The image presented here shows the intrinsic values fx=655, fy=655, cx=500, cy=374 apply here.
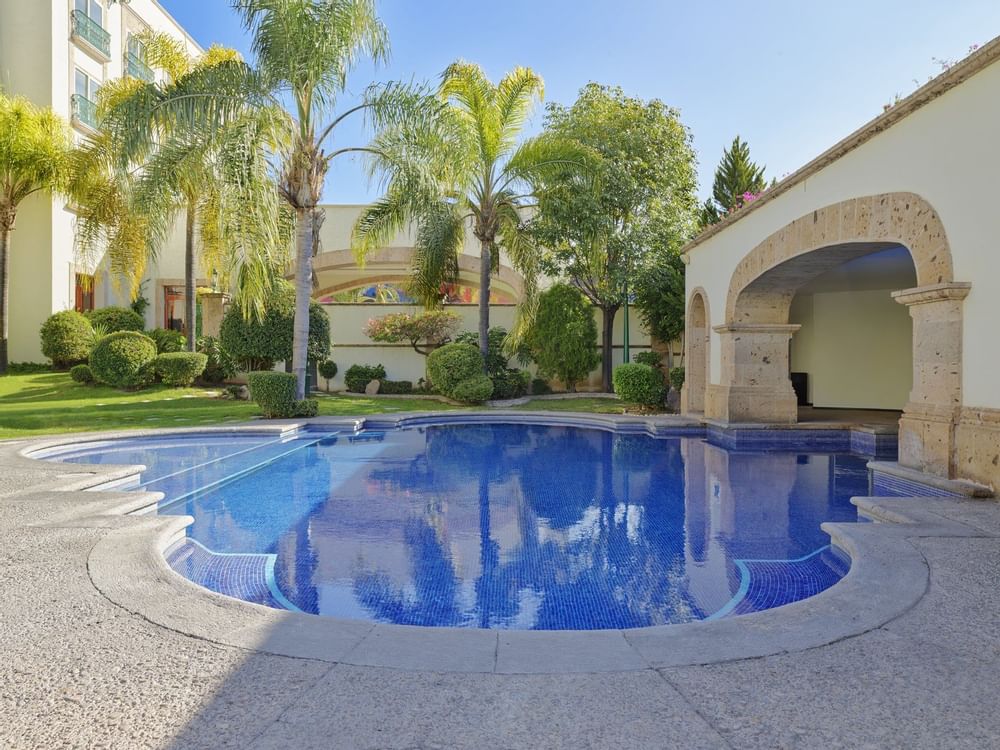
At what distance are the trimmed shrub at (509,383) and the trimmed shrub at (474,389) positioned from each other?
1159mm

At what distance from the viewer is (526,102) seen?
1581 centimetres

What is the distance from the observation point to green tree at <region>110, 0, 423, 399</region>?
1097cm

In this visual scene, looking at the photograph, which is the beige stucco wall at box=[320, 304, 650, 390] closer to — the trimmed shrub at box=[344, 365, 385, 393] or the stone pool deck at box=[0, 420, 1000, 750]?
the trimmed shrub at box=[344, 365, 385, 393]

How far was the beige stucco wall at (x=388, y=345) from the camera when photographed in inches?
778

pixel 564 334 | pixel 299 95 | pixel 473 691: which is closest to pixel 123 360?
pixel 299 95

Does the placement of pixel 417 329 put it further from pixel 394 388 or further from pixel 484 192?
pixel 484 192

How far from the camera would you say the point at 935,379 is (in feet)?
22.2

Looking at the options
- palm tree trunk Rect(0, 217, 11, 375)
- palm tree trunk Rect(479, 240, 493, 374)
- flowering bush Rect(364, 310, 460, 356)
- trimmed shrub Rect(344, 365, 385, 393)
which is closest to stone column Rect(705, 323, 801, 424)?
palm tree trunk Rect(479, 240, 493, 374)

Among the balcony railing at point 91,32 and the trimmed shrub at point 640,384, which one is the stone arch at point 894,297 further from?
the balcony railing at point 91,32

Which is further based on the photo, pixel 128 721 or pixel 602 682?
pixel 602 682

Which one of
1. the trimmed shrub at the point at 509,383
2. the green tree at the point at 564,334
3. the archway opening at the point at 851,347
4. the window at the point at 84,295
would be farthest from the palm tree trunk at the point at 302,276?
the window at the point at 84,295

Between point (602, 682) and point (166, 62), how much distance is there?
62.8 feet

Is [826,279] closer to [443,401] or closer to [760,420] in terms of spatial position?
[760,420]

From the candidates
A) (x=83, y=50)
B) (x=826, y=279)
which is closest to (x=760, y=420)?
(x=826, y=279)
